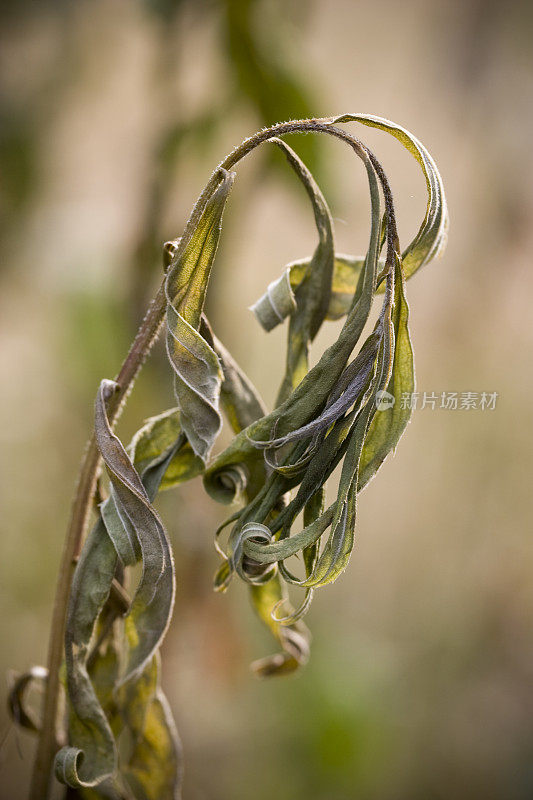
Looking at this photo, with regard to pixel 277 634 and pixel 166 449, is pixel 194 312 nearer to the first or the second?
pixel 166 449

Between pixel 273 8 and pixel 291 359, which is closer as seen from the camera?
pixel 291 359

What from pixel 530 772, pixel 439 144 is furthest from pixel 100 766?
pixel 439 144

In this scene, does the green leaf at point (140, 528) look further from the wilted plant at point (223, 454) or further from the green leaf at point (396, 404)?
the green leaf at point (396, 404)

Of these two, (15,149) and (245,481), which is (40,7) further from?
(245,481)

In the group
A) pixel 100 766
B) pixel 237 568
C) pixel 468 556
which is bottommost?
pixel 468 556

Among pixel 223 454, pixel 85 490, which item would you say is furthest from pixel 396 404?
pixel 85 490

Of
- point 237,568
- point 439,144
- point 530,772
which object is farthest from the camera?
point 439,144

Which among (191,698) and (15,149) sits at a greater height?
(15,149)
